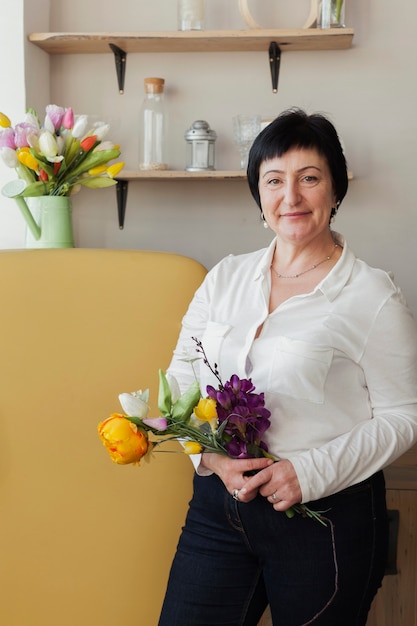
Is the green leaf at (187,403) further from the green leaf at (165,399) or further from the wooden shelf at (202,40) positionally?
the wooden shelf at (202,40)

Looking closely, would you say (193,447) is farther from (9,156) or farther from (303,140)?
(9,156)

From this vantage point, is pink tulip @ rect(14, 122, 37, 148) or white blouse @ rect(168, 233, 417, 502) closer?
white blouse @ rect(168, 233, 417, 502)

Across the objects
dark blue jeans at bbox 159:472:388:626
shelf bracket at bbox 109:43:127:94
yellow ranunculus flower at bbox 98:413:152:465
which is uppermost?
shelf bracket at bbox 109:43:127:94

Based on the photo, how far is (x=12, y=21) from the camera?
7.09 ft

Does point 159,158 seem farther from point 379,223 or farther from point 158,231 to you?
point 379,223

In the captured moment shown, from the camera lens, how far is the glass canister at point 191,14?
2188 millimetres

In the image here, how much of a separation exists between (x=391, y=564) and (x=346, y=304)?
87cm

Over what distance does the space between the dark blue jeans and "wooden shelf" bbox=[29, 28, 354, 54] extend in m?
1.21

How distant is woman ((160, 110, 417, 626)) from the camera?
132 cm

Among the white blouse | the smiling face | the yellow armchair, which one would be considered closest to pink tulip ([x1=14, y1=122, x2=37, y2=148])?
the yellow armchair

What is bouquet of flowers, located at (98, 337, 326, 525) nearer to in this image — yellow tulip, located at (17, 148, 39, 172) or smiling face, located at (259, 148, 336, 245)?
smiling face, located at (259, 148, 336, 245)

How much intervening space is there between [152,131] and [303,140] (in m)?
0.92

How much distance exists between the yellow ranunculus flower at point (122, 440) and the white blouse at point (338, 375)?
Result: 9.7 inches

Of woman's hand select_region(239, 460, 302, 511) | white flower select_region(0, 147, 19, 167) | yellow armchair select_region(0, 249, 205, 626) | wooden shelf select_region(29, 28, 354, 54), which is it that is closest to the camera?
woman's hand select_region(239, 460, 302, 511)
